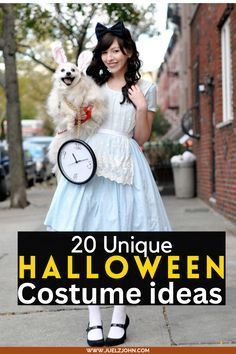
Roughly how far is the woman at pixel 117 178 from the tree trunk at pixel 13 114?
9.93 m

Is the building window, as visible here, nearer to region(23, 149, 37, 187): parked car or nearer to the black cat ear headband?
the black cat ear headband

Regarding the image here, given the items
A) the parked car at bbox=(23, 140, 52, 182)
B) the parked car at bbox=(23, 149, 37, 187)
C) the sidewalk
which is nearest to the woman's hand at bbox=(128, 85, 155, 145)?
the sidewalk

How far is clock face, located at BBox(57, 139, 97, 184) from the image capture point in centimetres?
370

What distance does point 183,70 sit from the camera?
35125 millimetres

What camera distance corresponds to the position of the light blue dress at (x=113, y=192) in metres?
3.77

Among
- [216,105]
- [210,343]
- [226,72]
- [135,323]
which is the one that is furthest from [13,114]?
[210,343]

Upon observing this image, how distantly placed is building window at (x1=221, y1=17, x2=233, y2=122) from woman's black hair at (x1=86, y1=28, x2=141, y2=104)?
5.98 m

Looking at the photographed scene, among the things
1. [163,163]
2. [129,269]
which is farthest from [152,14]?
[129,269]

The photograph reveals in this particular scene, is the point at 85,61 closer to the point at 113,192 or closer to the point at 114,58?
the point at 114,58

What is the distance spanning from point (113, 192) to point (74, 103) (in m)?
0.58

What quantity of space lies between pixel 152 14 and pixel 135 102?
14.6 metres

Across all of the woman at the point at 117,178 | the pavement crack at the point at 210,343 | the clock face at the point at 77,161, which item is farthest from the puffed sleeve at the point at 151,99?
the pavement crack at the point at 210,343

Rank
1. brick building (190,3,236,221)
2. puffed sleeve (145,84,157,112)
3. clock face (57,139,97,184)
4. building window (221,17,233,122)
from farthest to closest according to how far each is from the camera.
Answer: building window (221,17,233,122) → brick building (190,3,236,221) → puffed sleeve (145,84,157,112) → clock face (57,139,97,184)

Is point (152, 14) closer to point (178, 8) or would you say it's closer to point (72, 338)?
point (72, 338)
